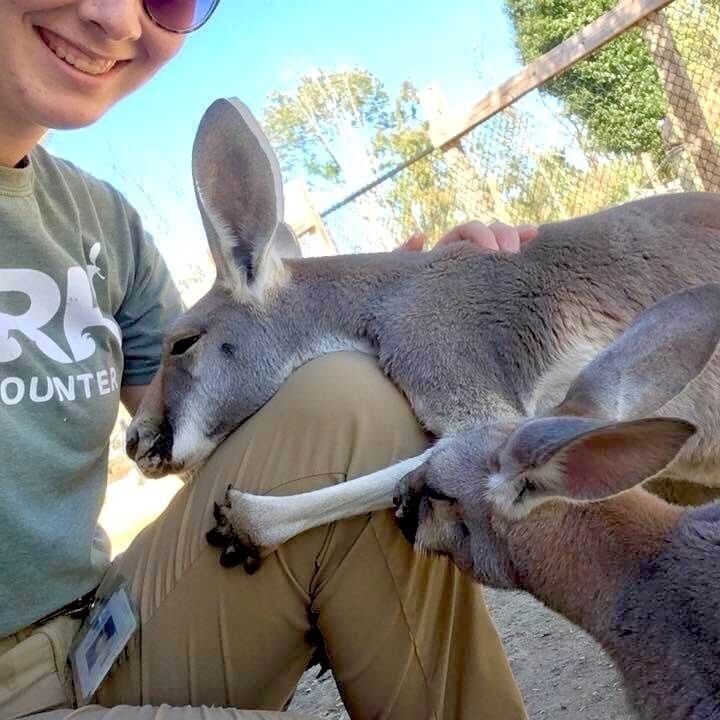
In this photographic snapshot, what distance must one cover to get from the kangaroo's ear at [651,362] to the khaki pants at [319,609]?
42 centimetres

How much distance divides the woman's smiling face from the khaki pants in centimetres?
80

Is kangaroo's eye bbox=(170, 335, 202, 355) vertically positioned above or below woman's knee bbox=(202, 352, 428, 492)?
above

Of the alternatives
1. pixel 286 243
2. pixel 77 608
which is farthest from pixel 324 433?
pixel 286 243

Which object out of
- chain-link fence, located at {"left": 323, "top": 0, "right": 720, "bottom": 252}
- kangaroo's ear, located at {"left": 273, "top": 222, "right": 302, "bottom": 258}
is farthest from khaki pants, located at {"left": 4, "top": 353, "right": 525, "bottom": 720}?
chain-link fence, located at {"left": 323, "top": 0, "right": 720, "bottom": 252}

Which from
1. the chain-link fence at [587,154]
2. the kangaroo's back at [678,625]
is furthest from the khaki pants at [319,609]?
Result: the chain-link fence at [587,154]

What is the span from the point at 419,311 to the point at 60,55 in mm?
1014

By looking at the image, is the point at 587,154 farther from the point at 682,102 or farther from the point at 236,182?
the point at 236,182

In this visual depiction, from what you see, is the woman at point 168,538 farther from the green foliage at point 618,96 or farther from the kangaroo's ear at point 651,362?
the green foliage at point 618,96

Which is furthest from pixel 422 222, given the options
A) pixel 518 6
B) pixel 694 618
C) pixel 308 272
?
pixel 518 6

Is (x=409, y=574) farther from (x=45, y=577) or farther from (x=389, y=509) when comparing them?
(x=45, y=577)

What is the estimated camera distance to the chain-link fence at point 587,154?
4.88 metres

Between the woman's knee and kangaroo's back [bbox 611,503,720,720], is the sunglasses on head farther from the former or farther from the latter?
kangaroo's back [bbox 611,503,720,720]

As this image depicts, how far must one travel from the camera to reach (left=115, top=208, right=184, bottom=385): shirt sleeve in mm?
2541

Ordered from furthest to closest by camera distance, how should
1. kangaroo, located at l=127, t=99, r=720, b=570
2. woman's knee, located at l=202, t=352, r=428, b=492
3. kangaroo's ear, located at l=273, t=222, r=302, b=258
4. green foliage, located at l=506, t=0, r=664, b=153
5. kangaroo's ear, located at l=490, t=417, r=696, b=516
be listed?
green foliage, located at l=506, t=0, r=664, b=153
kangaroo's ear, located at l=273, t=222, r=302, b=258
kangaroo, located at l=127, t=99, r=720, b=570
woman's knee, located at l=202, t=352, r=428, b=492
kangaroo's ear, located at l=490, t=417, r=696, b=516
